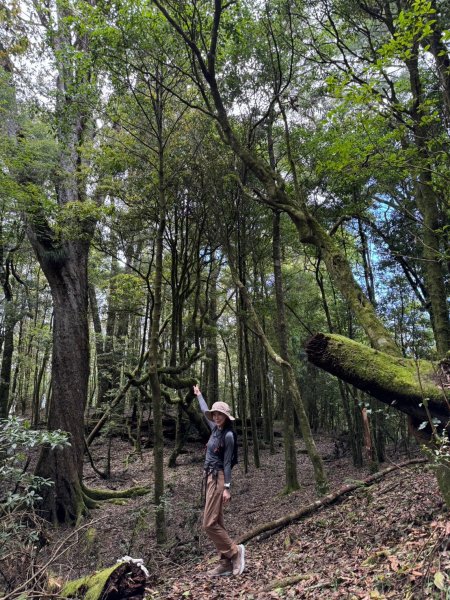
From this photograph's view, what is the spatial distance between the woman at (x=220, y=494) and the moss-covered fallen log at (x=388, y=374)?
2169 mm

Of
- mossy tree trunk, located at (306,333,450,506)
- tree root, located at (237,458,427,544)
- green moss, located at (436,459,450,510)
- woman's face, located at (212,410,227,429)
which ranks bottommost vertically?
tree root, located at (237,458,427,544)

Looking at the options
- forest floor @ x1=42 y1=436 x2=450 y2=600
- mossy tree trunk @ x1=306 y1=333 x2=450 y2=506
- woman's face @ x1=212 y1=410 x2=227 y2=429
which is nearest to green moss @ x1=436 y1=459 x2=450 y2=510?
mossy tree trunk @ x1=306 y1=333 x2=450 y2=506

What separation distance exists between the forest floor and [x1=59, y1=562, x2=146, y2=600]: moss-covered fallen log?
16.3 inches

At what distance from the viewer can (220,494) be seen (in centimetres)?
507

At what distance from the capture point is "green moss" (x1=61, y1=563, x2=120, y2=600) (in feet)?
12.5

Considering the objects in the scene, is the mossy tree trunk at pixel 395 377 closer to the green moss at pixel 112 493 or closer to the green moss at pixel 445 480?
the green moss at pixel 445 480

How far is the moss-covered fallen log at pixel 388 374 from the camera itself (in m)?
3.32

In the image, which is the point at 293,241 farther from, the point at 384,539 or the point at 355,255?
the point at 384,539

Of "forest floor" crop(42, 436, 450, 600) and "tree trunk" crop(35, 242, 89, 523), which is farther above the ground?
"tree trunk" crop(35, 242, 89, 523)

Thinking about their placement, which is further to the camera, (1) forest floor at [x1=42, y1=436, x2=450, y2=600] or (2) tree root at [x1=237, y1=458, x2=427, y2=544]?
(2) tree root at [x1=237, y1=458, x2=427, y2=544]

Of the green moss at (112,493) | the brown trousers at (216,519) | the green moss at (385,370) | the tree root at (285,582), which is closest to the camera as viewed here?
the green moss at (385,370)

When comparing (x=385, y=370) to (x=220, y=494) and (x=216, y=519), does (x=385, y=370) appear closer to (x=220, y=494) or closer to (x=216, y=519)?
(x=220, y=494)

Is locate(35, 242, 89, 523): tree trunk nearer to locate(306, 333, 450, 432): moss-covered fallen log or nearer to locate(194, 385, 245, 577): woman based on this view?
locate(194, 385, 245, 577): woman

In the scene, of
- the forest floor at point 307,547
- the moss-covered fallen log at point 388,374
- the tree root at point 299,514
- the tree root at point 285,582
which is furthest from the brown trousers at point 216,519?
the moss-covered fallen log at point 388,374
